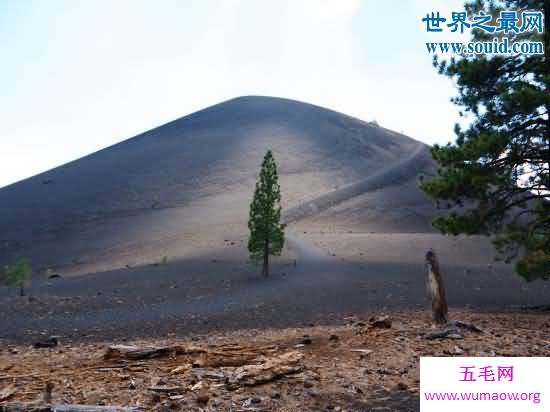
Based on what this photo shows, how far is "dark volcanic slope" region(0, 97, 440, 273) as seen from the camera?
53062mm

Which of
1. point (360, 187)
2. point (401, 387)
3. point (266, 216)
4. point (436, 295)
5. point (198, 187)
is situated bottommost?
point (401, 387)

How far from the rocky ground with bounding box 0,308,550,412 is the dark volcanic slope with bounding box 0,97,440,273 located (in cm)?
3016

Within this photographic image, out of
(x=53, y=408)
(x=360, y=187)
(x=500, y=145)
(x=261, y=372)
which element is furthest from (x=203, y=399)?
(x=360, y=187)

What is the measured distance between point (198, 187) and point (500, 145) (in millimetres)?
63660

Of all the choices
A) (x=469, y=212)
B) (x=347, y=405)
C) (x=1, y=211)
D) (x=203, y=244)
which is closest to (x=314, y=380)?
(x=347, y=405)

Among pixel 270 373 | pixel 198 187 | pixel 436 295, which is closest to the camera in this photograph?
pixel 270 373

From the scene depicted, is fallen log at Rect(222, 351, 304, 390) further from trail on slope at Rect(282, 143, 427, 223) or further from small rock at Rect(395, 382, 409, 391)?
trail on slope at Rect(282, 143, 427, 223)

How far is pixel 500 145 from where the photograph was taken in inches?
582

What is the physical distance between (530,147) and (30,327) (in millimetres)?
17601

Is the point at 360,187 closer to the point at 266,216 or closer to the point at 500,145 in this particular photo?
the point at 266,216

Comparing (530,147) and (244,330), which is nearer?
(244,330)

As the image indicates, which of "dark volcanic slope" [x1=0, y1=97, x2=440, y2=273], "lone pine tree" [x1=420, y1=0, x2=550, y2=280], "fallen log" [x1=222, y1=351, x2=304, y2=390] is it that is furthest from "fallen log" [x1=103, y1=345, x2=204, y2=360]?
→ "dark volcanic slope" [x1=0, y1=97, x2=440, y2=273]

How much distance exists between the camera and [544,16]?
15.6 m

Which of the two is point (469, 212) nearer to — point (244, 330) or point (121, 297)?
point (244, 330)
